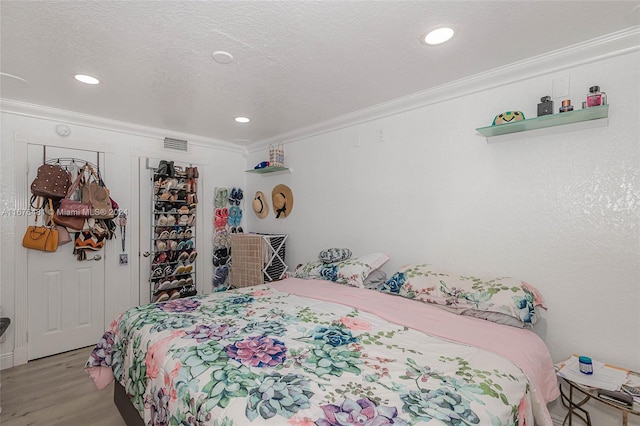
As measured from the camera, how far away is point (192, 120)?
10.7 ft

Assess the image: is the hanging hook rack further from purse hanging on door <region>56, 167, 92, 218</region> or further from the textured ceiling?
the textured ceiling

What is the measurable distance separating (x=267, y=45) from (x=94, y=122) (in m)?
2.51

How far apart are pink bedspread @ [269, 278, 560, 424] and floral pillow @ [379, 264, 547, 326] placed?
7 centimetres

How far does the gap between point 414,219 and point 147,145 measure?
128 inches


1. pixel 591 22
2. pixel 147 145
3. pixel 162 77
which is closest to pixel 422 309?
pixel 591 22

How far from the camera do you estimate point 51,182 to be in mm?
2838

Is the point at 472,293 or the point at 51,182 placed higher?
the point at 51,182

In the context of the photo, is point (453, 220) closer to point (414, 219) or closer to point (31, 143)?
point (414, 219)

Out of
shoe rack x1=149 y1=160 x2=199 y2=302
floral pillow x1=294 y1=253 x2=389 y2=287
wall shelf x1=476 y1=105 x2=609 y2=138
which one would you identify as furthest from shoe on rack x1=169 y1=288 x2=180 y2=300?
wall shelf x1=476 y1=105 x2=609 y2=138

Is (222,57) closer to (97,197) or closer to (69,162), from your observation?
(97,197)

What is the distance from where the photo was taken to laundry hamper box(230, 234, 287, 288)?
357 cm

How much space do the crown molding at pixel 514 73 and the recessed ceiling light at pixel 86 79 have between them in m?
2.07

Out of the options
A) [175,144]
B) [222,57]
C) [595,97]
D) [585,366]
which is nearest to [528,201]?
[595,97]

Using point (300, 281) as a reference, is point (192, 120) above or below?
above
